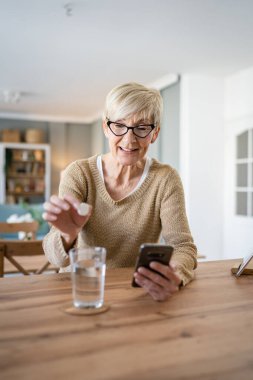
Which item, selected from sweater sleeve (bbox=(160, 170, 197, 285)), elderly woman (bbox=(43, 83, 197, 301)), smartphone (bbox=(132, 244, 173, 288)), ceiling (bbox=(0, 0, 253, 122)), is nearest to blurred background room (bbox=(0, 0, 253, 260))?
ceiling (bbox=(0, 0, 253, 122))

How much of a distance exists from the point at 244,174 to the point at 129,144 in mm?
3406

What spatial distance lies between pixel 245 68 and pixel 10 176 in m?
4.67

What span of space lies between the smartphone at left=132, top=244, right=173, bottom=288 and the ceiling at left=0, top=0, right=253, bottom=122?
2.39m

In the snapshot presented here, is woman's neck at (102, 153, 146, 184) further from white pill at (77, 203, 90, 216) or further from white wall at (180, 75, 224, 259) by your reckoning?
white wall at (180, 75, 224, 259)

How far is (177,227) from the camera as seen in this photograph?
51.4 inches

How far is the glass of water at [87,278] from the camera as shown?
0.80 meters

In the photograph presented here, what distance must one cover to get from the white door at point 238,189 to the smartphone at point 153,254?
12.1 ft

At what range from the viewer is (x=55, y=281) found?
3.39 ft

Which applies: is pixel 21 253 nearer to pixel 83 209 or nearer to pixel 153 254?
pixel 83 209

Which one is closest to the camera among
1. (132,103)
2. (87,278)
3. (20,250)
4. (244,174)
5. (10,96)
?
(87,278)

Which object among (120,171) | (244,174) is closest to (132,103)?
(120,171)

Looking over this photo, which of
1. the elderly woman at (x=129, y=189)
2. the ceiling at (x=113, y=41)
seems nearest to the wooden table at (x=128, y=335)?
the elderly woman at (x=129, y=189)

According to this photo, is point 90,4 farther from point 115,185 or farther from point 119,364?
point 119,364

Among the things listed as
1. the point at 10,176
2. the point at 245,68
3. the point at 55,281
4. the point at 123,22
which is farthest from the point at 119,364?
the point at 10,176
